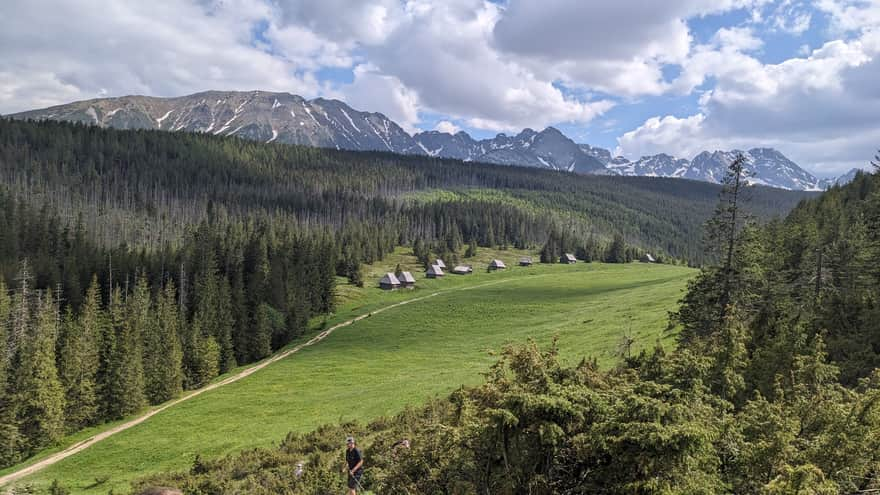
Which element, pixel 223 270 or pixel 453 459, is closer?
pixel 453 459

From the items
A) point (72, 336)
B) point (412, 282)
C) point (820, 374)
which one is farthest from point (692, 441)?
point (412, 282)

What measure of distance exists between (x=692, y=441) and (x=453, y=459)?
604 cm

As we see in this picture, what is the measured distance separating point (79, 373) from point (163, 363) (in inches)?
339

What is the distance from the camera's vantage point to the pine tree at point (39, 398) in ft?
157

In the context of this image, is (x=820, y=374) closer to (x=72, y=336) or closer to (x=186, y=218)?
(x=72, y=336)

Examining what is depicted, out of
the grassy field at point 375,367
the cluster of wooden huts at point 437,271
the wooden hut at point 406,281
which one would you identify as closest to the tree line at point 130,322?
the grassy field at point 375,367

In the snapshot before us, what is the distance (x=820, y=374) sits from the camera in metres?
16.5

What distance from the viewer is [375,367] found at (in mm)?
58938

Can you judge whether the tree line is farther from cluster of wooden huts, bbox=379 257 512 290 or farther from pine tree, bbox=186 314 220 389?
cluster of wooden huts, bbox=379 257 512 290

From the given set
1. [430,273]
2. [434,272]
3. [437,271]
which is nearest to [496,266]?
[437,271]

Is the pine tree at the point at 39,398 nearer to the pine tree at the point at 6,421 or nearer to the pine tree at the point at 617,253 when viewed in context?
the pine tree at the point at 6,421

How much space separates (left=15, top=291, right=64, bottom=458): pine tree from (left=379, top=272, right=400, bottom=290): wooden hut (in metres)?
74.2

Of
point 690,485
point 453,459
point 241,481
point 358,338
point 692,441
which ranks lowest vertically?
point 358,338

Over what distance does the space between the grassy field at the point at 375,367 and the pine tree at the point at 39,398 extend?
3731 millimetres
